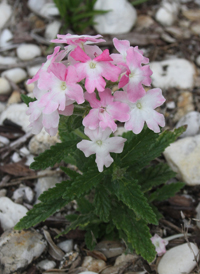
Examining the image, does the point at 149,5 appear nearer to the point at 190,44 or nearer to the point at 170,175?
the point at 190,44

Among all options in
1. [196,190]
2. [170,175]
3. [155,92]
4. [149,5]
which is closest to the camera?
[155,92]

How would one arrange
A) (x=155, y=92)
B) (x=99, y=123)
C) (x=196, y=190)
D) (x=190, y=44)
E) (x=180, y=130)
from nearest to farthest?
(x=99, y=123)
(x=155, y=92)
(x=180, y=130)
(x=196, y=190)
(x=190, y=44)

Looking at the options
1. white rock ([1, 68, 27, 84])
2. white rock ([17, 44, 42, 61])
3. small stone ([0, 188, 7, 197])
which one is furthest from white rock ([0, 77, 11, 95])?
small stone ([0, 188, 7, 197])

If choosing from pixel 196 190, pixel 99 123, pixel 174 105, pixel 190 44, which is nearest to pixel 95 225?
pixel 196 190

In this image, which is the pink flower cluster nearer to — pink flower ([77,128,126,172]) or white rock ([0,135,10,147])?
pink flower ([77,128,126,172])

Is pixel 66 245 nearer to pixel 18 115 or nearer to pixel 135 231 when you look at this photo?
pixel 135 231

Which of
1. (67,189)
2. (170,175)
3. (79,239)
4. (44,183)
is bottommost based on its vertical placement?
(79,239)
